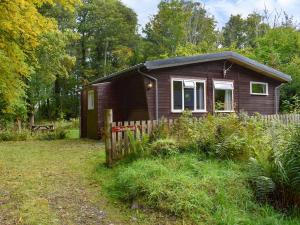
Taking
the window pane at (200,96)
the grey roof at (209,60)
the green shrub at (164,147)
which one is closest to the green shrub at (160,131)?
the green shrub at (164,147)

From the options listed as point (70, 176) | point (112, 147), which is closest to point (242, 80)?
point (112, 147)

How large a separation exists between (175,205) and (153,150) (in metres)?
2.29

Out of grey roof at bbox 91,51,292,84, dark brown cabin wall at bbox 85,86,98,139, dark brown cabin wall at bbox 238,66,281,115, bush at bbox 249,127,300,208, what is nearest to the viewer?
bush at bbox 249,127,300,208

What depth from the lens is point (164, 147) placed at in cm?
696

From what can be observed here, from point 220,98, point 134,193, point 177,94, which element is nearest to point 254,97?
point 220,98

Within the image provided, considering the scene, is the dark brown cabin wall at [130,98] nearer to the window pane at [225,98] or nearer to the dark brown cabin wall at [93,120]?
the dark brown cabin wall at [93,120]

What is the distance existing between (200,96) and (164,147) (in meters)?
7.82

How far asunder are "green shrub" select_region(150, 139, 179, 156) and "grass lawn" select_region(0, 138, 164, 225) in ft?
3.79

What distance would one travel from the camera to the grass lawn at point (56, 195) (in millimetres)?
4738

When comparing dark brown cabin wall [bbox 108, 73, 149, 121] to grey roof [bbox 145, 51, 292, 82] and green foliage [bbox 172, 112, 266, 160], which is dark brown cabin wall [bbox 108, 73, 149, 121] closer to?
grey roof [bbox 145, 51, 292, 82]

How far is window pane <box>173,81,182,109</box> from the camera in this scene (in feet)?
45.0

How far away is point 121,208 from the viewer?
5.21 metres

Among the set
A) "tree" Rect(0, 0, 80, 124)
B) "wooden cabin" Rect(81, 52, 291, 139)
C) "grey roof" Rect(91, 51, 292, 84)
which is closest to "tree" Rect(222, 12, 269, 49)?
"grey roof" Rect(91, 51, 292, 84)

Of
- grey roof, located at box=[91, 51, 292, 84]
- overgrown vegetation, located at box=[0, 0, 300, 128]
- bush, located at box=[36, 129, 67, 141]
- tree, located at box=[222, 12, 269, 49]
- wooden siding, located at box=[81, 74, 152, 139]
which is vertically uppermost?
tree, located at box=[222, 12, 269, 49]
